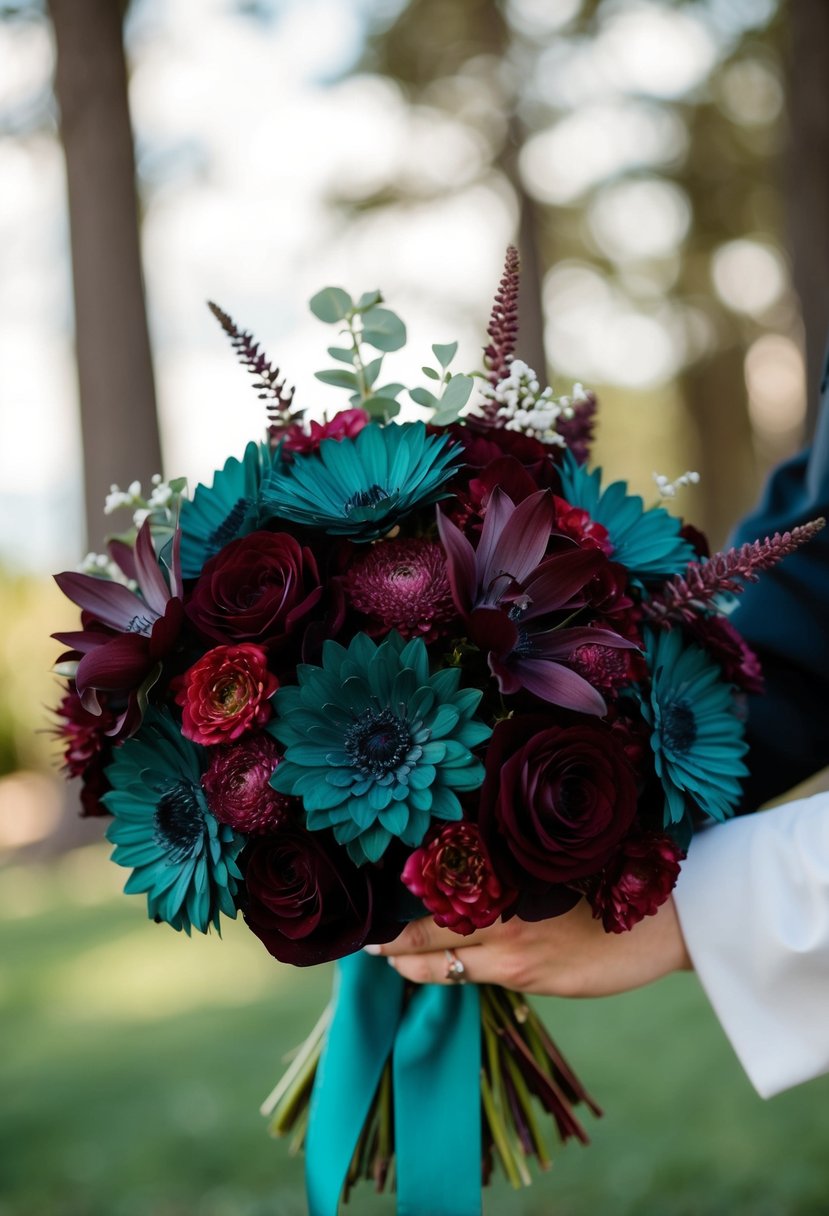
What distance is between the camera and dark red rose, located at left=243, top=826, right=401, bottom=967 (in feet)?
4.37

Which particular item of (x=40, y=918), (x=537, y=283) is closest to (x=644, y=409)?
(x=537, y=283)

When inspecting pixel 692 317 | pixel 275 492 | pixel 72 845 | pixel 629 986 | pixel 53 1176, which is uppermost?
pixel 692 317

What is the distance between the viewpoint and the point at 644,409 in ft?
80.1

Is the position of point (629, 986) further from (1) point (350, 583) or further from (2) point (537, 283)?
(2) point (537, 283)

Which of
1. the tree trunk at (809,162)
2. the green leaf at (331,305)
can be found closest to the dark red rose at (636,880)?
the green leaf at (331,305)

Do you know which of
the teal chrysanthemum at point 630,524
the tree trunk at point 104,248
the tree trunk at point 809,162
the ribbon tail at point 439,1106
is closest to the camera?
the teal chrysanthemum at point 630,524

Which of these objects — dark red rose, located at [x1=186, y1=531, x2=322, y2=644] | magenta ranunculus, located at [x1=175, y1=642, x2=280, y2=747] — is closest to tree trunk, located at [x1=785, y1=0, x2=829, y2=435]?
dark red rose, located at [x1=186, y1=531, x2=322, y2=644]

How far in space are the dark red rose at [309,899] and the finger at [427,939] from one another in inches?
6.3

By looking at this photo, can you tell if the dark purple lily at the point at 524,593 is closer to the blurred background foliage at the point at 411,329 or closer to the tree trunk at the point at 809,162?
the blurred background foliage at the point at 411,329

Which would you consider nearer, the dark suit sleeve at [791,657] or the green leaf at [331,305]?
the green leaf at [331,305]

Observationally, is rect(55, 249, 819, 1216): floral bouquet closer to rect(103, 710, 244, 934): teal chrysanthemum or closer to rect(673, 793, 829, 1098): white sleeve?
rect(103, 710, 244, 934): teal chrysanthemum

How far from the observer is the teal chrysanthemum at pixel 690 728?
142cm

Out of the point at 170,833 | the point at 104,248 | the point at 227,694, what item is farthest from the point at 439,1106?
the point at 104,248

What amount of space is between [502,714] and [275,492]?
1.38 ft
